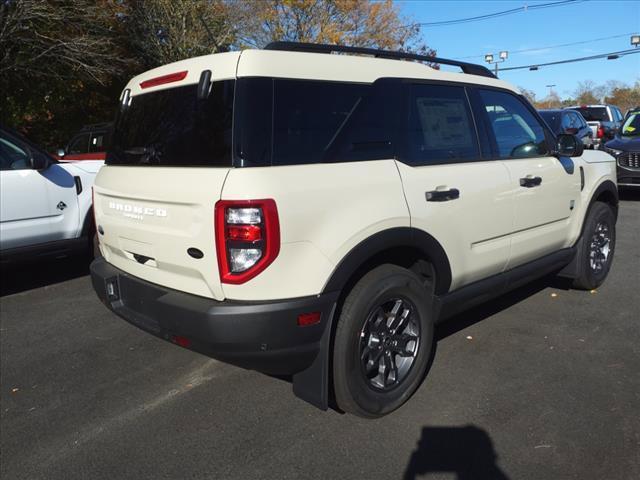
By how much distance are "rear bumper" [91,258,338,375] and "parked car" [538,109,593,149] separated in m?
10.3

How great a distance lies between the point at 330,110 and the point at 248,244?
0.86 m

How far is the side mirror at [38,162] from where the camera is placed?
5.20 meters

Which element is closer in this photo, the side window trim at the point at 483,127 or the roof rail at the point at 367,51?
the roof rail at the point at 367,51

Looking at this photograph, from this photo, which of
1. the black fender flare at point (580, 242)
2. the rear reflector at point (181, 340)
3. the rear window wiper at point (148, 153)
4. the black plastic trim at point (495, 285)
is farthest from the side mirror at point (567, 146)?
the rear reflector at point (181, 340)

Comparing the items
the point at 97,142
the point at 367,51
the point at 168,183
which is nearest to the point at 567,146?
the point at 367,51

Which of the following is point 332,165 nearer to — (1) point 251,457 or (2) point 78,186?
(1) point 251,457

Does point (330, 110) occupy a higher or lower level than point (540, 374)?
higher

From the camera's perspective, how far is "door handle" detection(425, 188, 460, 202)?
3008 millimetres

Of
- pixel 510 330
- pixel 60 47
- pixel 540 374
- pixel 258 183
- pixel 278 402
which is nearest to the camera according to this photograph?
pixel 258 183

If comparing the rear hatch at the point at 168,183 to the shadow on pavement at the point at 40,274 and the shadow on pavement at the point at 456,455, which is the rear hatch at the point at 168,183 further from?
the shadow on pavement at the point at 40,274

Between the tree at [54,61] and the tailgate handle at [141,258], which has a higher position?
the tree at [54,61]

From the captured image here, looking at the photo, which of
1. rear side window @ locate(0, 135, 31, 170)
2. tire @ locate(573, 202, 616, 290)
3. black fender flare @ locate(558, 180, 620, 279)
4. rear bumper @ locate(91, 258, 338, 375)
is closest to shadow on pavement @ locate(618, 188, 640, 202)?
tire @ locate(573, 202, 616, 290)

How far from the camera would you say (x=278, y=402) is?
3162 mm

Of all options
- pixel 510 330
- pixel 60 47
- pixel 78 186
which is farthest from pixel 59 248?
pixel 60 47
